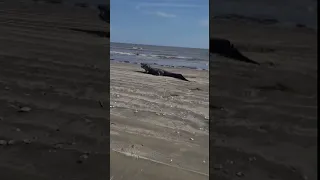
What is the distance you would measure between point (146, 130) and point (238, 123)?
125cm

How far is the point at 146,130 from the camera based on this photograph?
1.93 m

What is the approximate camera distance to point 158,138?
1.77m

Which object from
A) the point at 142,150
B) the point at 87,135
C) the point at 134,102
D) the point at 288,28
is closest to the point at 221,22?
the point at 288,28

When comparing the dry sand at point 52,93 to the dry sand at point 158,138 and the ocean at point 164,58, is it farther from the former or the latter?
the ocean at point 164,58

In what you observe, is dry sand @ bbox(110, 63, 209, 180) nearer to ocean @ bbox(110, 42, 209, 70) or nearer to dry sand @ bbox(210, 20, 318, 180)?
dry sand @ bbox(210, 20, 318, 180)

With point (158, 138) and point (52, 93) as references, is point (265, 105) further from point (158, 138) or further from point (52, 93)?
point (158, 138)

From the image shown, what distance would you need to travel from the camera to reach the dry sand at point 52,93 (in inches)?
31.1

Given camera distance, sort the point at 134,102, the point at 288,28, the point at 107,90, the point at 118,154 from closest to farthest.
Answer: the point at 288,28 < the point at 107,90 < the point at 118,154 < the point at 134,102

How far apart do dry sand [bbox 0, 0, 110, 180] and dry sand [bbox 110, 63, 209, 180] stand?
0.31 m

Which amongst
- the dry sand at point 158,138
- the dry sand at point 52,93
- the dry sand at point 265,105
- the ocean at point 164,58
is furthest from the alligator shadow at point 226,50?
the ocean at point 164,58

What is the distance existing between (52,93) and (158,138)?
1026 mm

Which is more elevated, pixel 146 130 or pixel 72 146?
pixel 72 146

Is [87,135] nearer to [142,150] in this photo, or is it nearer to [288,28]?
[288,28]

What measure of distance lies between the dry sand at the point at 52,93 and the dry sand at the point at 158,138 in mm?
312
